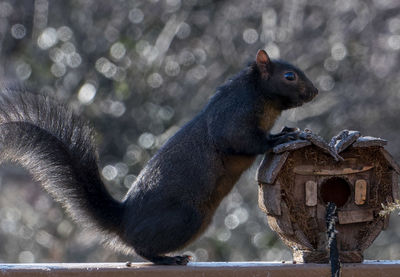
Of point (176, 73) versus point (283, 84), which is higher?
point (283, 84)

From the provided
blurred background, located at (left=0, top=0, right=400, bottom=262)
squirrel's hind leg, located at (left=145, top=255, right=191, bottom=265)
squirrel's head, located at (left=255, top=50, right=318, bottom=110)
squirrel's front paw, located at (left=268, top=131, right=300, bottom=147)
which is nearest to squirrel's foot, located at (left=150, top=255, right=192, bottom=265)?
squirrel's hind leg, located at (left=145, top=255, right=191, bottom=265)

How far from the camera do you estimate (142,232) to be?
2814 millimetres

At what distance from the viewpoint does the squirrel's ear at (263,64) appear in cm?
314

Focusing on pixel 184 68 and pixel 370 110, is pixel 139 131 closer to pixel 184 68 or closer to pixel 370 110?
pixel 184 68

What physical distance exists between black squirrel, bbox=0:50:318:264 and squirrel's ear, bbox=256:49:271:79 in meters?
0.12

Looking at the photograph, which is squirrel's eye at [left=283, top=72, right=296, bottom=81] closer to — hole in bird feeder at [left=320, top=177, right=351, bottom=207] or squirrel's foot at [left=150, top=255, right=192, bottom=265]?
hole in bird feeder at [left=320, top=177, right=351, bottom=207]

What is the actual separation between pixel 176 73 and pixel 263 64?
10.7 feet

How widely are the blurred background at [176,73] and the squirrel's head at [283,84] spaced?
10.2 ft

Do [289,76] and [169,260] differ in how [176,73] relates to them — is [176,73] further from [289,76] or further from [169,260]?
[169,260]

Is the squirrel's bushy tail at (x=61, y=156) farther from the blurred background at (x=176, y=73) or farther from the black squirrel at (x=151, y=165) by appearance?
the blurred background at (x=176, y=73)

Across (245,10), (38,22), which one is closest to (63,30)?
(38,22)

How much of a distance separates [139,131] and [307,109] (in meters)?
1.43

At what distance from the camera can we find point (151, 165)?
2.98 m

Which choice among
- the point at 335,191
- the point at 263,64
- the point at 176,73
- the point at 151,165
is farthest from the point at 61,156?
the point at 176,73
